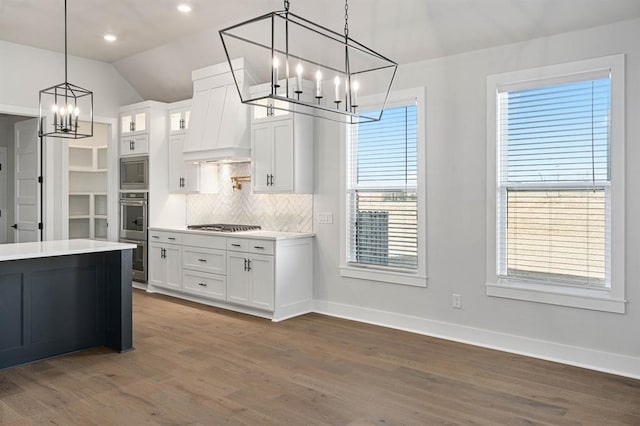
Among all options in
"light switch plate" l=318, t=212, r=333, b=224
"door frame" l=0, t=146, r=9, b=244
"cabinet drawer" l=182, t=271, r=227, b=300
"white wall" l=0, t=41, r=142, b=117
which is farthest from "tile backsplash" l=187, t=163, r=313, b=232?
"door frame" l=0, t=146, r=9, b=244

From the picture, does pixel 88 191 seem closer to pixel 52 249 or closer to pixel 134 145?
pixel 134 145

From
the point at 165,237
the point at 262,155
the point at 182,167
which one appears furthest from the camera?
the point at 182,167

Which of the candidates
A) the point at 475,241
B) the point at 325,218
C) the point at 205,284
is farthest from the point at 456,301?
the point at 205,284

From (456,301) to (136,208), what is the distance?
14.9ft

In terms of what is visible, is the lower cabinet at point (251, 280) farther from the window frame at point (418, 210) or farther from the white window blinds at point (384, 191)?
the white window blinds at point (384, 191)

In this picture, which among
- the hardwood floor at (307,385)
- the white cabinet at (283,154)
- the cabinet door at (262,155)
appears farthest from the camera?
the cabinet door at (262,155)

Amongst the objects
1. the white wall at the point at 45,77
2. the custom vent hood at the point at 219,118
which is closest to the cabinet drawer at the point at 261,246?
the custom vent hood at the point at 219,118

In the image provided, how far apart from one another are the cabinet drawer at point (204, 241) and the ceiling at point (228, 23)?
211 cm

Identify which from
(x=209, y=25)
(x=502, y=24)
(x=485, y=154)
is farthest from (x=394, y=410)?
(x=209, y=25)

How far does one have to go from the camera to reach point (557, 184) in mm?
4051

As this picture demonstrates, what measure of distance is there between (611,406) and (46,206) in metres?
6.44

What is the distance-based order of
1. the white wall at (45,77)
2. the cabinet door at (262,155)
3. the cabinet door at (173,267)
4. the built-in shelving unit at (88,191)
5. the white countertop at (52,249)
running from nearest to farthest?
the white countertop at (52,249)
the cabinet door at (262,155)
the white wall at (45,77)
the cabinet door at (173,267)
the built-in shelving unit at (88,191)

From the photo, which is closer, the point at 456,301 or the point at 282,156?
the point at 456,301

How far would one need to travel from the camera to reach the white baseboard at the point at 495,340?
3.76 m
